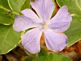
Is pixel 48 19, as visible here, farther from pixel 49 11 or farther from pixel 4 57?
pixel 4 57

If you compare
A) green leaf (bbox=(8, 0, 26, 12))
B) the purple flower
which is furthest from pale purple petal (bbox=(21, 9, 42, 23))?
green leaf (bbox=(8, 0, 26, 12))

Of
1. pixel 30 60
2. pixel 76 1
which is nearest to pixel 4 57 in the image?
pixel 30 60

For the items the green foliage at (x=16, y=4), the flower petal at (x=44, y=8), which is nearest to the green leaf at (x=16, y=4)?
the green foliage at (x=16, y=4)

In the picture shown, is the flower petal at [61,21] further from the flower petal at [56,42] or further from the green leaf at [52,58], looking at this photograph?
the green leaf at [52,58]

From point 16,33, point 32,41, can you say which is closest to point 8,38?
point 16,33

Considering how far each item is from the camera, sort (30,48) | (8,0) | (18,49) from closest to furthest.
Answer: (30,48) < (8,0) < (18,49)
